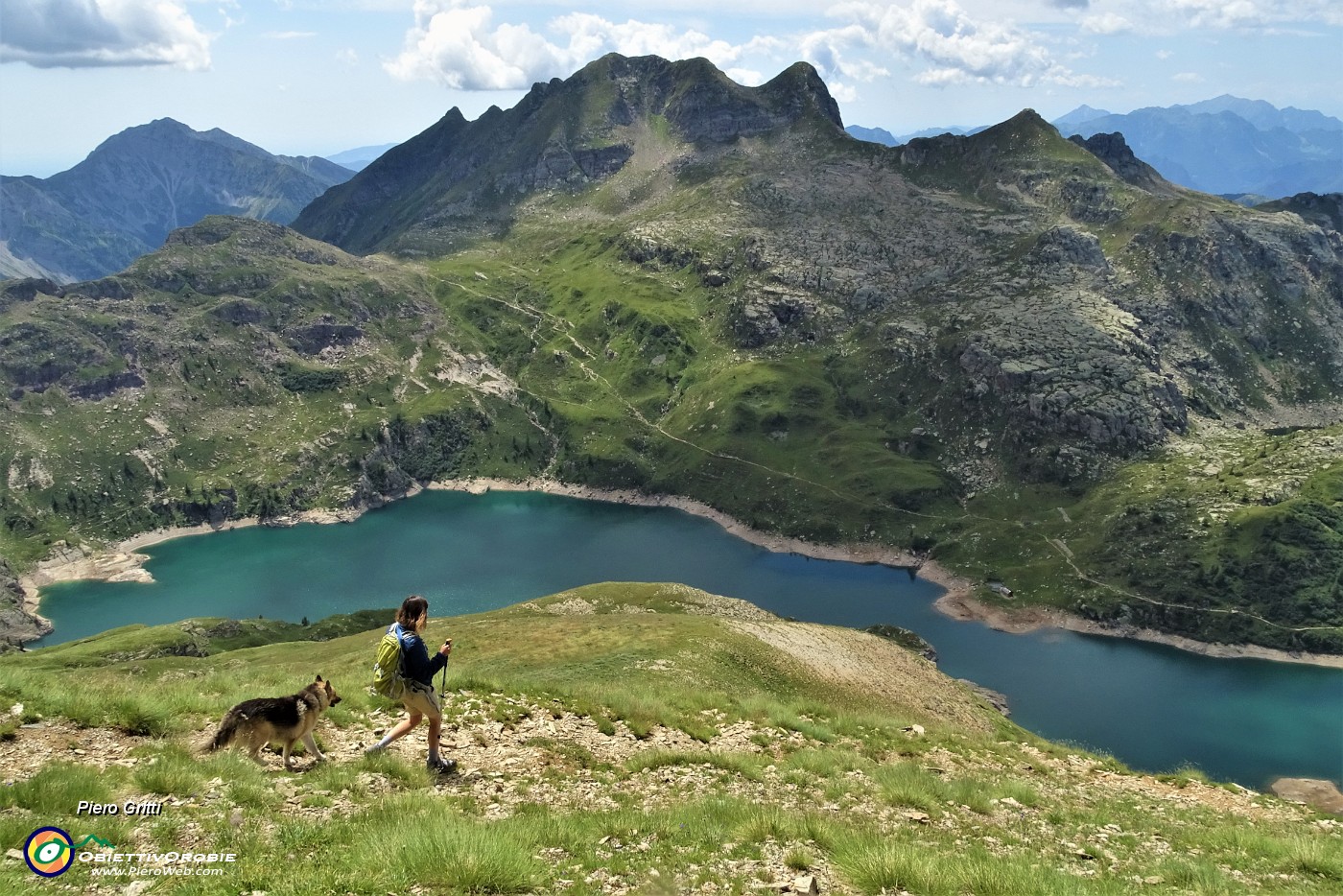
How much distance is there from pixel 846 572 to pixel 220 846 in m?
193

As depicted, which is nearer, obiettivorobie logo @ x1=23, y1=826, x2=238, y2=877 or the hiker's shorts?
obiettivorobie logo @ x1=23, y1=826, x2=238, y2=877

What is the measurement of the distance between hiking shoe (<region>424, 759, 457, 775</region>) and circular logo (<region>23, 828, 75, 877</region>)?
7.44 meters

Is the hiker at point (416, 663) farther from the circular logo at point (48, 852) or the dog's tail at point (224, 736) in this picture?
the circular logo at point (48, 852)

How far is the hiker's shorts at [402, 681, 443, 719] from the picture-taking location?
16625mm

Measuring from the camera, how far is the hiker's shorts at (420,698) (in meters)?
16.6

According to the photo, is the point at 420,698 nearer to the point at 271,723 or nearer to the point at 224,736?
the point at 271,723

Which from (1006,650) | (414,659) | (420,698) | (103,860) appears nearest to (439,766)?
(420,698)

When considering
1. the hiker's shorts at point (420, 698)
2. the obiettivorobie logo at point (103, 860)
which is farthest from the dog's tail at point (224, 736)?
the obiettivorobie logo at point (103, 860)

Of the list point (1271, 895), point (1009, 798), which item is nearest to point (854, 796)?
point (1009, 798)

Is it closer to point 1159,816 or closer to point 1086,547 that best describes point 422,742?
point 1159,816

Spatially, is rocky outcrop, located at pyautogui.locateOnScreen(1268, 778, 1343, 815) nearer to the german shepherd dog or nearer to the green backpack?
the green backpack

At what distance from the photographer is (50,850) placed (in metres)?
10.8

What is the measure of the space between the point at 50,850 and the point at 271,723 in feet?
18.7

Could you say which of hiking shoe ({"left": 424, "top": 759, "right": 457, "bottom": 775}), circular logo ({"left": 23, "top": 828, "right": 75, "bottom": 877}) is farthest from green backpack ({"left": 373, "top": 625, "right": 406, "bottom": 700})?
circular logo ({"left": 23, "top": 828, "right": 75, "bottom": 877})
